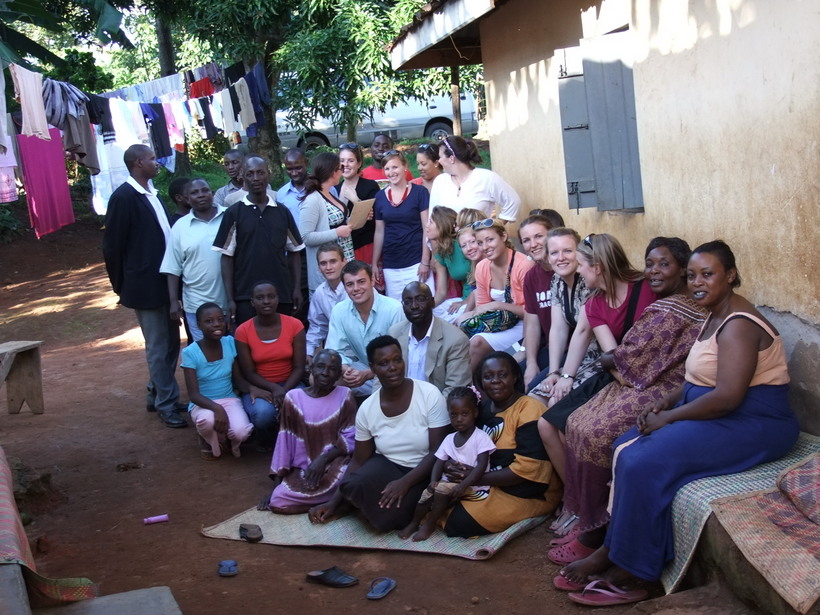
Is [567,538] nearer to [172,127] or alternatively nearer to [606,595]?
[606,595]

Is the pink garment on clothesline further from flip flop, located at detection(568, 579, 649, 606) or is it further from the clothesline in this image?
flip flop, located at detection(568, 579, 649, 606)

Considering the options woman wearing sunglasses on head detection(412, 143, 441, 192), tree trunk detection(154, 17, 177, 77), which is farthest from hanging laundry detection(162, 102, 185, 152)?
tree trunk detection(154, 17, 177, 77)

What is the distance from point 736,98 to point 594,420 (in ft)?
5.87

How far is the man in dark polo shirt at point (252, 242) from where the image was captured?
22.9 ft

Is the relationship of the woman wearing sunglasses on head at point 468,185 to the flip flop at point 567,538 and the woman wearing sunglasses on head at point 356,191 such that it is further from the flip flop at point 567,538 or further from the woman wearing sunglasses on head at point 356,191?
the flip flop at point 567,538

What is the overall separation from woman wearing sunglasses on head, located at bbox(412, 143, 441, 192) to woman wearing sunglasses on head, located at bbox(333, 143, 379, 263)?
0.51m

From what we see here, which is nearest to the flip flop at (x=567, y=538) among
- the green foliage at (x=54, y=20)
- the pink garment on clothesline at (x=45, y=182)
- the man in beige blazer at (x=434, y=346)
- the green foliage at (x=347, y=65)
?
the man in beige blazer at (x=434, y=346)

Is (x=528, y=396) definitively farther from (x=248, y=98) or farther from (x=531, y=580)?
(x=248, y=98)

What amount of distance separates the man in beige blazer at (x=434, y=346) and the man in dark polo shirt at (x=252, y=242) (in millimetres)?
1667

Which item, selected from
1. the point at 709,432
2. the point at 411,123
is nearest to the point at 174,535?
the point at 709,432

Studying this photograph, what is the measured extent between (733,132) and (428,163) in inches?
150

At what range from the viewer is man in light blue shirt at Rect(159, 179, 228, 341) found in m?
7.07

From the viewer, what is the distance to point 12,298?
576 inches

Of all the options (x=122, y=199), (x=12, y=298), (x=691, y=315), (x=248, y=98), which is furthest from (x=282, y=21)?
(x=691, y=315)
